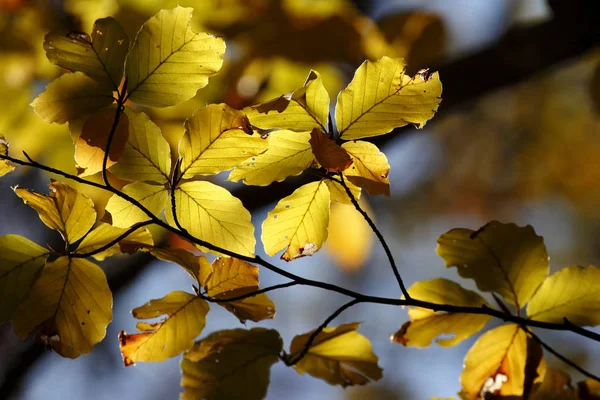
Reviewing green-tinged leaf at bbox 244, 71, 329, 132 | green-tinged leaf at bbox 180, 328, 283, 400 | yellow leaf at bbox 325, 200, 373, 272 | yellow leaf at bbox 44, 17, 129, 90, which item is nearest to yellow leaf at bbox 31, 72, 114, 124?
yellow leaf at bbox 44, 17, 129, 90

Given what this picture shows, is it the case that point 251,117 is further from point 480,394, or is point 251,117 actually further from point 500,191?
point 500,191

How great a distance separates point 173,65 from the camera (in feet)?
1.36

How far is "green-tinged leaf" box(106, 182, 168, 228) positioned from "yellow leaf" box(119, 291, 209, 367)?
0.07m

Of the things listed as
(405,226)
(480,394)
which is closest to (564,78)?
(405,226)

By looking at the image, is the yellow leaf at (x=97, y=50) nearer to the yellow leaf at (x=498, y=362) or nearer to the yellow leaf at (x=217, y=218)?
the yellow leaf at (x=217, y=218)

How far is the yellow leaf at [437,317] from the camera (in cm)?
51

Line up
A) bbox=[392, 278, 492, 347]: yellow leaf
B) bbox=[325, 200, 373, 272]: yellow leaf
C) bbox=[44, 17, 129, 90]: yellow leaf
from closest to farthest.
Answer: bbox=[44, 17, 129, 90]: yellow leaf < bbox=[392, 278, 492, 347]: yellow leaf < bbox=[325, 200, 373, 272]: yellow leaf

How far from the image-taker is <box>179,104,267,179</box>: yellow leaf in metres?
0.42

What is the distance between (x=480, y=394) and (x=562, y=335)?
11.3 feet

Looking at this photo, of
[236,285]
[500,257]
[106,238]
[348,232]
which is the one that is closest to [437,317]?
[500,257]

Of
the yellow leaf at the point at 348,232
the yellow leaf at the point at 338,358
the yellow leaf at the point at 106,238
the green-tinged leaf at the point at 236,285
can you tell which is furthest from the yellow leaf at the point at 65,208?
the yellow leaf at the point at 348,232

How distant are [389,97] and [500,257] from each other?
0.19 m

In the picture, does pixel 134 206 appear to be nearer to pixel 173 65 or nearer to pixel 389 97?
pixel 173 65

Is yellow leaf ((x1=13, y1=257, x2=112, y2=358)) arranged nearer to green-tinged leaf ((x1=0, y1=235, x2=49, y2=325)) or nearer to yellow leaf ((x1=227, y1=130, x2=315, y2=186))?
green-tinged leaf ((x1=0, y1=235, x2=49, y2=325))
